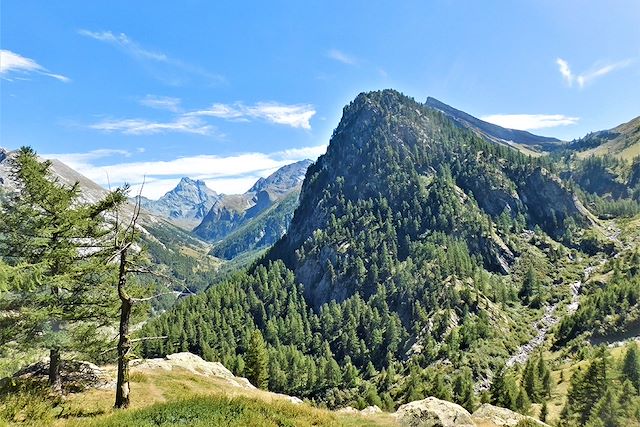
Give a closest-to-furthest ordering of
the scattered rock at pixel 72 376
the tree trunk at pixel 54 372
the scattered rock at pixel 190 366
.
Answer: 1. the tree trunk at pixel 54 372
2. the scattered rock at pixel 72 376
3. the scattered rock at pixel 190 366

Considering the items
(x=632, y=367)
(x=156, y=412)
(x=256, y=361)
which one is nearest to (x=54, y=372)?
(x=156, y=412)

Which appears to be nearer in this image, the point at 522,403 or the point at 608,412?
the point at 608,412

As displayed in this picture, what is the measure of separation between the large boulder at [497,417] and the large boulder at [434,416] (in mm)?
2346

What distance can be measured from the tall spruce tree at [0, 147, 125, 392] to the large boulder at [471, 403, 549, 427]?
31.7 meters

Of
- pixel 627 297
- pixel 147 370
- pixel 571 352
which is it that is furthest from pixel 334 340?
pixel 147 370

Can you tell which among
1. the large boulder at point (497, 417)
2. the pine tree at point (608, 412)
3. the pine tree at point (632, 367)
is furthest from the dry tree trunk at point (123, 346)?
the pine tree at point (632, 367)

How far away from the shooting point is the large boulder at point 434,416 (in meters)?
31.2

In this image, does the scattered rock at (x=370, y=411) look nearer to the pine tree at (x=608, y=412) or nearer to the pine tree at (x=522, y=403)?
the pine tree at (x=608, y=412)

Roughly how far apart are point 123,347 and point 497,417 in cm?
3132

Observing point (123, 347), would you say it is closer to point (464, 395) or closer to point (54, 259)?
point (54, 259)

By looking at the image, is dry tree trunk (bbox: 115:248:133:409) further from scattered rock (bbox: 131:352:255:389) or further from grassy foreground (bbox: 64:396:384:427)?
scattered rock (bbox: 131:352:255:389)

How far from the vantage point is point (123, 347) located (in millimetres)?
25047

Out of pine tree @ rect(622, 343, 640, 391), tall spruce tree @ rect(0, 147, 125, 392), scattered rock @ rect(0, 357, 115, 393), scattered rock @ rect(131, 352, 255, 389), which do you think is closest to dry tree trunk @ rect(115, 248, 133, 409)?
tall spruce tree @ rect(0, 147, 125, 392)

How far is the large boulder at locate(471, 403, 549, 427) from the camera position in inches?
1321
